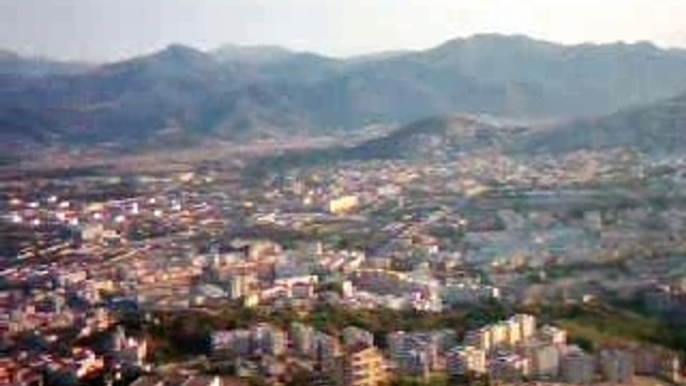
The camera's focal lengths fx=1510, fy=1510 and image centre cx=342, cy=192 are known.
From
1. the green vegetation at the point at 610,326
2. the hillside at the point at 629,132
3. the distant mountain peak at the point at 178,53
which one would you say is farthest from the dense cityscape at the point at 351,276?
the distant mountain peak at the point at 178,53

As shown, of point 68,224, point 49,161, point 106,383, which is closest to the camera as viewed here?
point 106,383

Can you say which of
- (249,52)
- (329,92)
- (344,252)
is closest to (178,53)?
(329,92)

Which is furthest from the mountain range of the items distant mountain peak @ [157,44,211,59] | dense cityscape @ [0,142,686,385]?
dense cityscape @ [0,142,686,385]

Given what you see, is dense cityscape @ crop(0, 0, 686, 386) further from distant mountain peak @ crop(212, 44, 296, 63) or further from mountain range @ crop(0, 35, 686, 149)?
distant mountain peak @ crop(212, 44, 296, 63)

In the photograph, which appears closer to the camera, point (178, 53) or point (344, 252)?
point (344, 252)

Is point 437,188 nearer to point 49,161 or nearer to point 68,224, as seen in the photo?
point 68,224

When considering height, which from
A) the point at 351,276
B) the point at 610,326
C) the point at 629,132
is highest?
the point at 629,132

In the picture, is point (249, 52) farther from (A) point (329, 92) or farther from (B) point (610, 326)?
(B) point (610, 326)

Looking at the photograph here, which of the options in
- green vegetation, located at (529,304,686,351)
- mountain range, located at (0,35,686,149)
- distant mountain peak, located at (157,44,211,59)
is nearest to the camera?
green vegetation, located at (529,304,686,351)

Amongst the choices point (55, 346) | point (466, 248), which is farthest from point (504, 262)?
point (55, 346)
